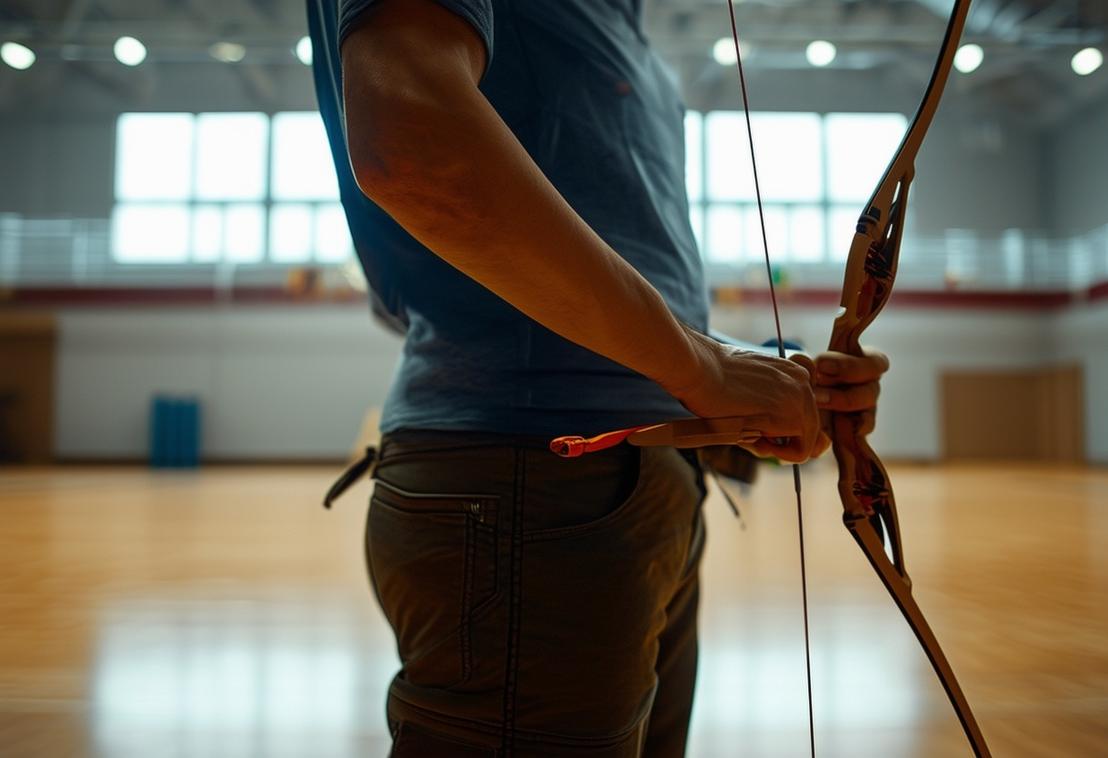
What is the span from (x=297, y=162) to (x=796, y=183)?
9.64 meters

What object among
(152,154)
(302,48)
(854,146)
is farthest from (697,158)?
(152,154)

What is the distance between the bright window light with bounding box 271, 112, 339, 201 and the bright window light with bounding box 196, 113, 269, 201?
264 millimetres

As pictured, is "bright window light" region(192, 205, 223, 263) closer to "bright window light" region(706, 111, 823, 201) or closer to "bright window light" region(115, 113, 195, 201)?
"bright window light" region(115, 113, 195, 201)

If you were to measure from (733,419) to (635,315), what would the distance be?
14cm

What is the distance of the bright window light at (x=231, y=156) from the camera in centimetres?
1603

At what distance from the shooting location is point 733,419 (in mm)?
678

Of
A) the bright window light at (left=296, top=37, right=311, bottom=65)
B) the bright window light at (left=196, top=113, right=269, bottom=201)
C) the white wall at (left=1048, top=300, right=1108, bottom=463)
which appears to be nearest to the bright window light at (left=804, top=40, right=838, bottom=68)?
the white wall at (left=1048, top=300, right=1108, bottom=463)

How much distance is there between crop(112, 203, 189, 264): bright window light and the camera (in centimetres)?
1595

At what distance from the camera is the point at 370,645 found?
2.40m

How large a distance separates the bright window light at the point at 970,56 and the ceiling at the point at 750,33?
0.19m

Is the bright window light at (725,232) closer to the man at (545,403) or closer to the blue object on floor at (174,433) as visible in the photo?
the blue object on floor at (174,433)

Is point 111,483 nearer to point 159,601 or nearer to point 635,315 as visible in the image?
point 159,601

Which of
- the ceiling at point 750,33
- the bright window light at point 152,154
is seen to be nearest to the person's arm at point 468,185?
the ceiling at point 750,33

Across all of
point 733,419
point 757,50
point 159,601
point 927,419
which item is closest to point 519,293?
point 733,419
